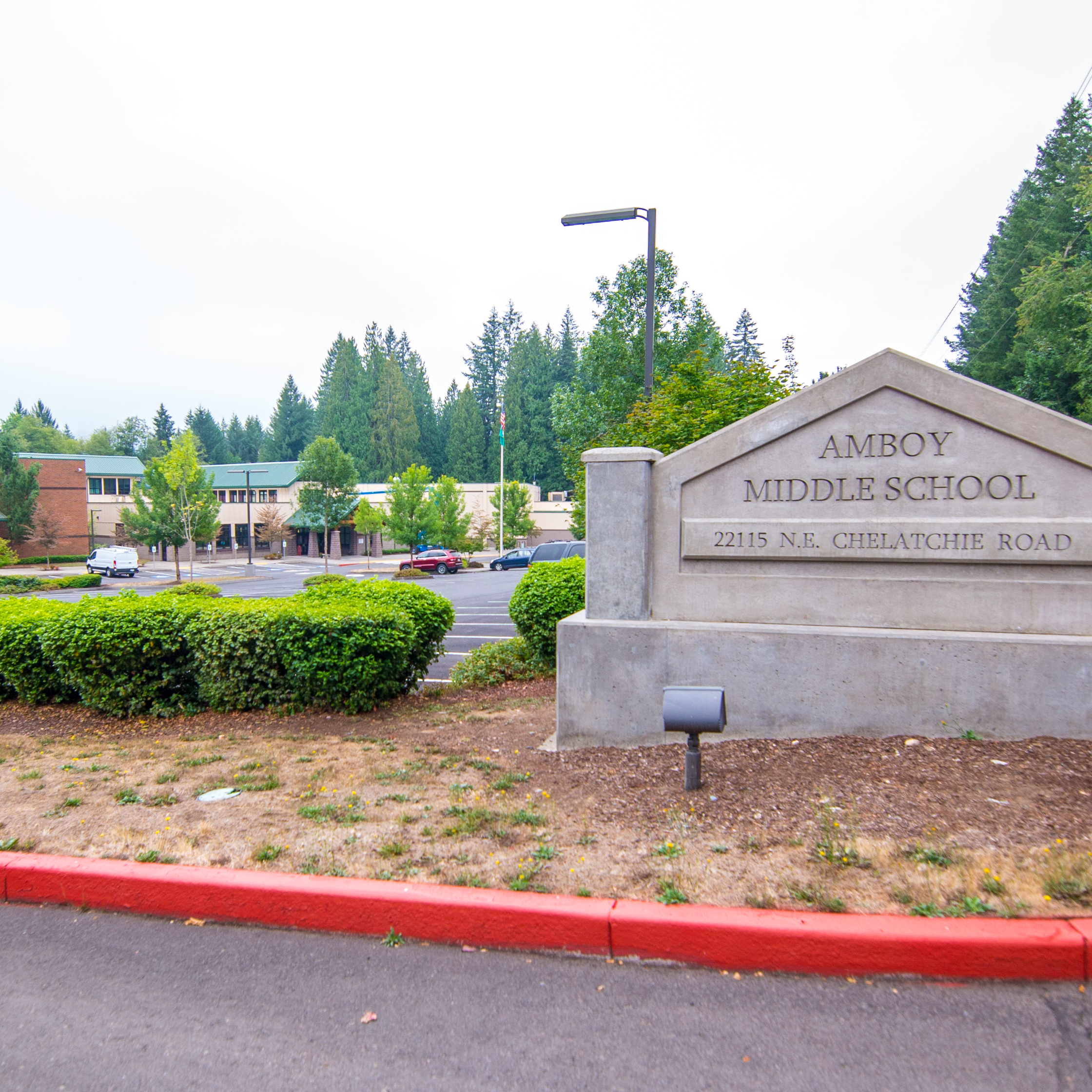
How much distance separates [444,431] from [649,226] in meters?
84.8

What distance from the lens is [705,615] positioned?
20.0ft

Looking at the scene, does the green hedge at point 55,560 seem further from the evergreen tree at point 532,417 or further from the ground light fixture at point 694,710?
the ground light fixture at point 694,710

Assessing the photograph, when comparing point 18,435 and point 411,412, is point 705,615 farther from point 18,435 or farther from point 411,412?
point 18,435

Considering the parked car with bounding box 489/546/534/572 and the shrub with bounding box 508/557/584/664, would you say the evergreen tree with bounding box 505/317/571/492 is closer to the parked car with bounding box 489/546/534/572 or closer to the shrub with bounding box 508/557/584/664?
the parked car with bounding box 489/546/534/572

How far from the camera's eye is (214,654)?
7453mm

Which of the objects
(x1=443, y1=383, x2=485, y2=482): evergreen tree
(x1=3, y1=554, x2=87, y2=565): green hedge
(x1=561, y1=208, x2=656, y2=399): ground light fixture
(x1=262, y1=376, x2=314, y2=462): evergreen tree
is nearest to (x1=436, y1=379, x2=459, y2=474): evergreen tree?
(x1=443, y1=383, x2=485, y2=482): evergreen tree

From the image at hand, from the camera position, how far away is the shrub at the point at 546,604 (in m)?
9.68

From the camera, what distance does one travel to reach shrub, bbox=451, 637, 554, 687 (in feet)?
30.9

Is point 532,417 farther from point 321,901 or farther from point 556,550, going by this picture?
point 321,901

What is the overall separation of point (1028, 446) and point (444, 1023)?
201 inches

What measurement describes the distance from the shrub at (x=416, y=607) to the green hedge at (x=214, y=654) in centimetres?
4

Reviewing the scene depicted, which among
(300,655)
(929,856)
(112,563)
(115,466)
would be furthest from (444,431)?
(929,856)

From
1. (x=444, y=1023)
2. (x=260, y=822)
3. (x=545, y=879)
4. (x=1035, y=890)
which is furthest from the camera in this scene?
(x=260, y=822)

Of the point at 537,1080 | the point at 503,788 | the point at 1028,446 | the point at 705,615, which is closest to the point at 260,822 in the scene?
the point at 503,788
